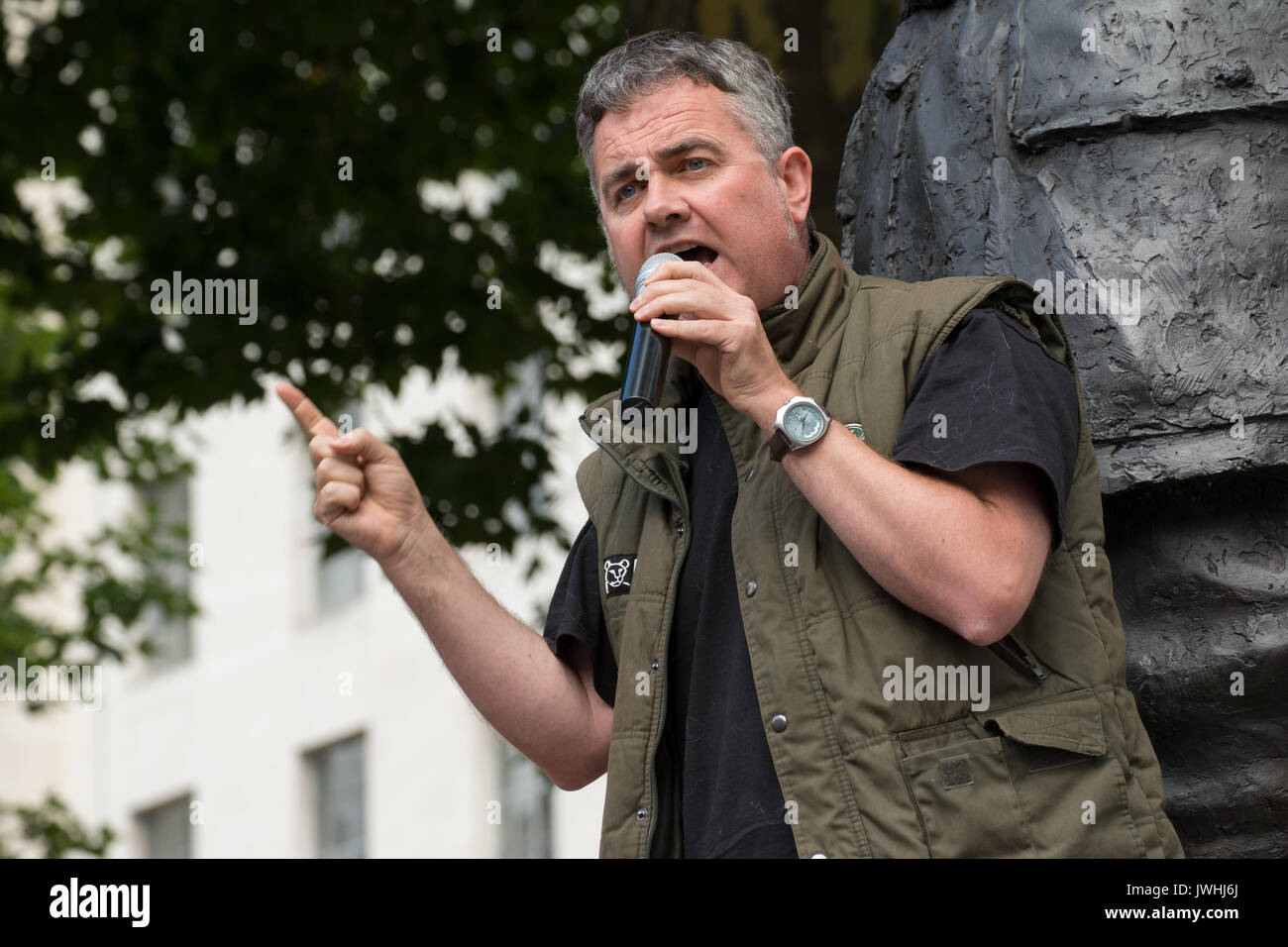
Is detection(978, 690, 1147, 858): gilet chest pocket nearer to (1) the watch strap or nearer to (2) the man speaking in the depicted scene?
(2) the man speaking

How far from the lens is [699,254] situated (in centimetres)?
309

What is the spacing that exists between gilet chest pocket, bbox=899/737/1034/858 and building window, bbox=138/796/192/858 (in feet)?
71.2

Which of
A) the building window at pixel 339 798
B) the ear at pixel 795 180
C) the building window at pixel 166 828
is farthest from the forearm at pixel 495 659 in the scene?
the building window at pixel 166 828

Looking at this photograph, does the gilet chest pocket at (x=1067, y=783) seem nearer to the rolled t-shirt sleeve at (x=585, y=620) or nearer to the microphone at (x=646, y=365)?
the microphone at (x=646, y=365)

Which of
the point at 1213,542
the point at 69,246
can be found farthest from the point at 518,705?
the point at 69,246

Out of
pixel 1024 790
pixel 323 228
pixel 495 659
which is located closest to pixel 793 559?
pixel 1024 790

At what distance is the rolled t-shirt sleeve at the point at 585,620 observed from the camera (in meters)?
3.28

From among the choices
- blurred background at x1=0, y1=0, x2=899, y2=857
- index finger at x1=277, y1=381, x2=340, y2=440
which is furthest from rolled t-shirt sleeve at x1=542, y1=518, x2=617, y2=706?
blurred background at x1=0, y1=0, x2=899, y2=857

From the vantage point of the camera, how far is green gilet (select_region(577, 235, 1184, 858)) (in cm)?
264

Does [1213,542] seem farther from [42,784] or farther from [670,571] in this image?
[42,784]

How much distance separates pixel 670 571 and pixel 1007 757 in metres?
0.56

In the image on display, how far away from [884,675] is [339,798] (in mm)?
19043

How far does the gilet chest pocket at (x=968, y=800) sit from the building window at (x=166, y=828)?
21.7 m

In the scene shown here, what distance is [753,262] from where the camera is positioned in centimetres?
310
